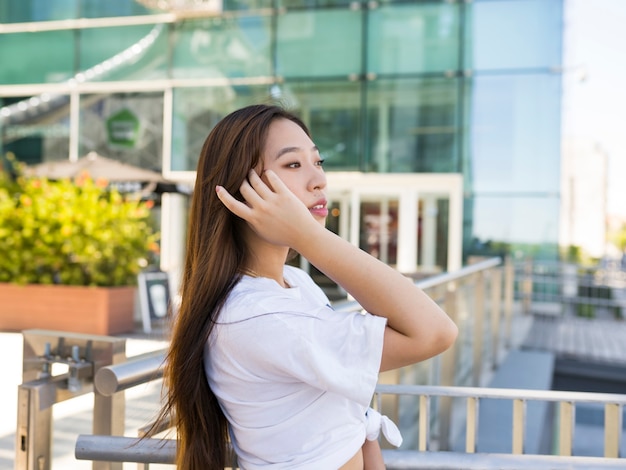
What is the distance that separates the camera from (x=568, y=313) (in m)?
11.2

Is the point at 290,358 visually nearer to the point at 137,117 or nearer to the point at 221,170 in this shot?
the point at 221,170

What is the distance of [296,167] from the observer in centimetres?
120

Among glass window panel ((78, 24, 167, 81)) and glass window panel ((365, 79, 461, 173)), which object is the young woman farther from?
glass window panel ((78, 24, 167, 81))

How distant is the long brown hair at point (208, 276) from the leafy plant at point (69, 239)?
21.3 ft

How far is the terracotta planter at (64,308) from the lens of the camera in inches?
291

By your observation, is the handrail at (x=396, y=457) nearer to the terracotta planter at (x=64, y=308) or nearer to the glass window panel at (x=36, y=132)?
the terracotta planter at (x=64, y=308)

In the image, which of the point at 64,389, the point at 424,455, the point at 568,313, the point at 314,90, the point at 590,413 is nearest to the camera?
the point at 424,455

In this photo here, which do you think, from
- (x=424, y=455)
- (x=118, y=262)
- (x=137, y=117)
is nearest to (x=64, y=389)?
(x=424, y=455)

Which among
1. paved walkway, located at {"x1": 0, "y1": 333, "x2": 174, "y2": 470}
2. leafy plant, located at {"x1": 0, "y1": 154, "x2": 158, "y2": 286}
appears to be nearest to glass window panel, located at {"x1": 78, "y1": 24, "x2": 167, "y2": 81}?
leafy plant, located at {"x1": 0, "y1": 154, "x2": 158, "y2": 286}

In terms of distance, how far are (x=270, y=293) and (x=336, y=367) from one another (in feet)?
0.58

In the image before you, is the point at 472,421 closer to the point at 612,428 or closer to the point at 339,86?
the point at 612,428

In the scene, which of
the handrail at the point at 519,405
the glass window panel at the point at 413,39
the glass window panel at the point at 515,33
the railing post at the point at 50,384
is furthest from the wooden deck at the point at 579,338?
the railing post at the point at 50,384

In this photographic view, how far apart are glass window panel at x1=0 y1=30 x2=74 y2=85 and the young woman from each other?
44.2 feet

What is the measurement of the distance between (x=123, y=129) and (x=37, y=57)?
2634 millimetres
